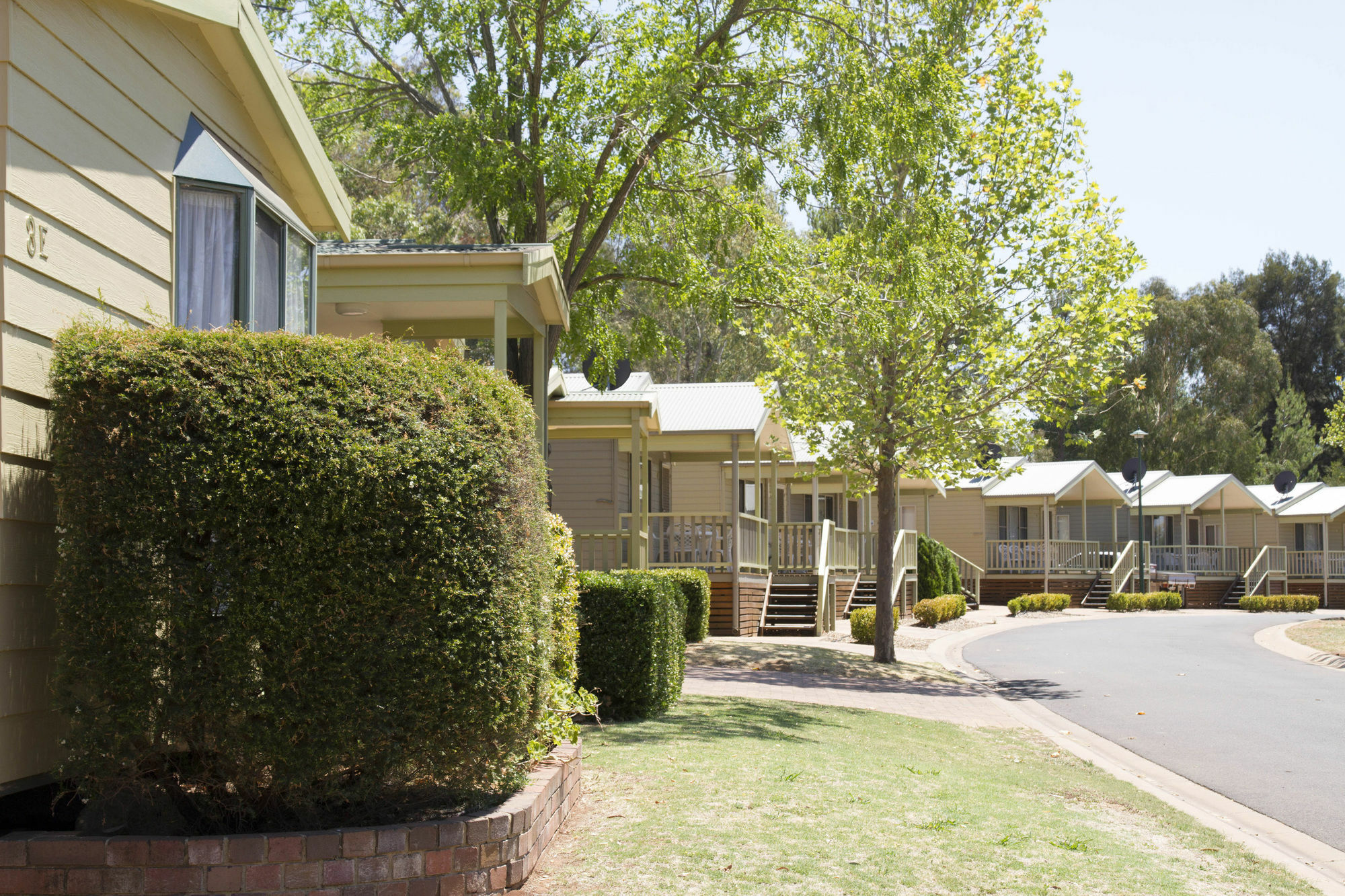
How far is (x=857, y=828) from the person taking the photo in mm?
6613

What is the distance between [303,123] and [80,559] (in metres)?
4.67

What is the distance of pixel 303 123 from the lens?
27.7 ft

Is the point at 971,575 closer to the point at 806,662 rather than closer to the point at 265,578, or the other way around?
the point at 806,662

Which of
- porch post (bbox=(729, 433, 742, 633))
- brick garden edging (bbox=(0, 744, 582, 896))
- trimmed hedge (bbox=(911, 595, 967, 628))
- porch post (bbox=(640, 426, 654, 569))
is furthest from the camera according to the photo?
trimmed hedge (bbox=(911, 595, 967, 628))

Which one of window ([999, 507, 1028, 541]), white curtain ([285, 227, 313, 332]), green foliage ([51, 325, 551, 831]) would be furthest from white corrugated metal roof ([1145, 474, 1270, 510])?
green foliage ([51, 325, 551, 831])

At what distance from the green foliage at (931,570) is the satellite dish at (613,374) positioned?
1224 cm

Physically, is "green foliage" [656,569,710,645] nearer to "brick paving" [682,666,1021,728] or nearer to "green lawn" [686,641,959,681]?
"green lawn" [686,641,959,681]

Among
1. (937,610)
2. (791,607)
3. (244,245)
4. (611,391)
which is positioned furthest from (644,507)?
(244,245)

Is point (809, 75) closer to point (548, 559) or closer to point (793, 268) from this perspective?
point (793, 268)

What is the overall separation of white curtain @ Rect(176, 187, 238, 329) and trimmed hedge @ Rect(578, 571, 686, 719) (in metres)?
4.37

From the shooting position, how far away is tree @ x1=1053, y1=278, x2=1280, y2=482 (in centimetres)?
6044

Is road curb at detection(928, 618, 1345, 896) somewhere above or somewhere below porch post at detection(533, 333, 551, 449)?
below

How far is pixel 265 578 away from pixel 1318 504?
51.1 meters

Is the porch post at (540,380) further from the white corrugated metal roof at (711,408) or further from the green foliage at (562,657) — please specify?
the white corrugated metal roof at (711,408)
